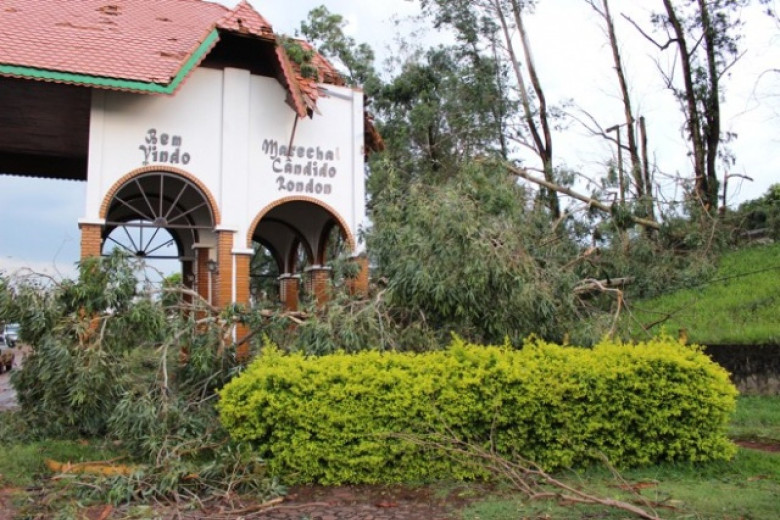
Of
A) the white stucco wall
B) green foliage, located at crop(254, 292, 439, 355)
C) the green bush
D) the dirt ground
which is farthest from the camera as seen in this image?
the white stucco wall

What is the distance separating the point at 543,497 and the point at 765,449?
13.1 ft

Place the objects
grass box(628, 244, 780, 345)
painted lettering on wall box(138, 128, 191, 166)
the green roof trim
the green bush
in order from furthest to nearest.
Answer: grass box(628, 244, 780, 345) → painted lettering on wall box(138, 128, 191, 166) → the green roof trim → the green bush

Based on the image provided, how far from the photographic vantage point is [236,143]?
1295 centimetres

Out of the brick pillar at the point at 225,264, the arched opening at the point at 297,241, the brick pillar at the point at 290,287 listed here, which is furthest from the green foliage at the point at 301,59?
the brick pillar at the point at 290,287

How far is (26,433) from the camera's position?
913 centimetres

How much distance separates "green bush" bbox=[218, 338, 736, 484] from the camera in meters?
6.93

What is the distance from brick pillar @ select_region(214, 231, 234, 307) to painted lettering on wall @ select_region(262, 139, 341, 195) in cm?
141

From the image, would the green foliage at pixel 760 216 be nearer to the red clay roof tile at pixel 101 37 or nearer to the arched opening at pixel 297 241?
the arched opening at pixel 297 241

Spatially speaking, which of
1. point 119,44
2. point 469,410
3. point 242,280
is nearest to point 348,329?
point 469,410

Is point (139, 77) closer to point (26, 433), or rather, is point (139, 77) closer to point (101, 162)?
point (101, 162)

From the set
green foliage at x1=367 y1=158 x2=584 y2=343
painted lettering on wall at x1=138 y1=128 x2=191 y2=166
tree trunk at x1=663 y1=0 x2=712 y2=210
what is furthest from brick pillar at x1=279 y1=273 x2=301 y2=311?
tree trunk at x1=663 y1=0 x2=712 y2=210

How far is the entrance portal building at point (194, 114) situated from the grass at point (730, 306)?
22.8ft

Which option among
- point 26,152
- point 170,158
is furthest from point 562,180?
point 26,152

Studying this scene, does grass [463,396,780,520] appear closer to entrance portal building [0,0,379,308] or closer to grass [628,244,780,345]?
entrance portal building [0,0,379,308]
